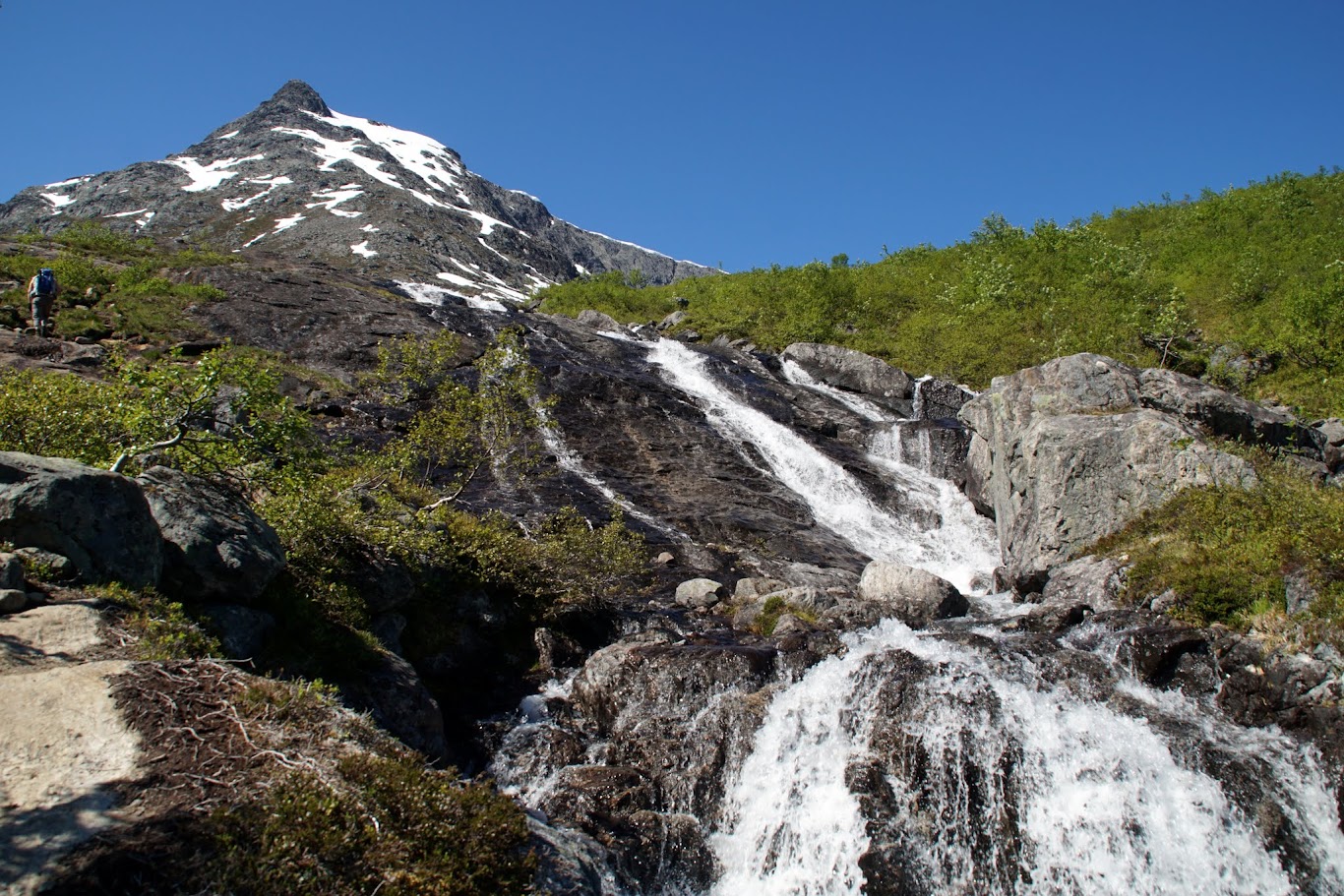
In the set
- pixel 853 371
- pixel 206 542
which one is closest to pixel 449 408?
pixel 206 542

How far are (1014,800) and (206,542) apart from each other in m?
11.0

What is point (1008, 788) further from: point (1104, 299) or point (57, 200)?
point (57, 200)

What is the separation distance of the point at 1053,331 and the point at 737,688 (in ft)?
112

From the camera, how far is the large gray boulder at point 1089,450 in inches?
727

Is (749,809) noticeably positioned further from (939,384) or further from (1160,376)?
(939,384)

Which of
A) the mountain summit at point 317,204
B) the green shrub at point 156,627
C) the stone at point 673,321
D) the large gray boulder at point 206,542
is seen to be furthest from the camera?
the mountain summit at point 317,204

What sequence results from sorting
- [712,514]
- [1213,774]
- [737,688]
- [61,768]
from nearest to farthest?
[61,768]
[1213,774]
[737,688]
[712,514]

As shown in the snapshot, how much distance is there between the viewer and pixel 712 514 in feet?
80.4

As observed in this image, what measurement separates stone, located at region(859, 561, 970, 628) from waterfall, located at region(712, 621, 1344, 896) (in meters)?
4.96

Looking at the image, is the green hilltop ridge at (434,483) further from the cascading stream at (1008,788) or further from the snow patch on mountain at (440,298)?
the snow patch on mountain at (440,298)

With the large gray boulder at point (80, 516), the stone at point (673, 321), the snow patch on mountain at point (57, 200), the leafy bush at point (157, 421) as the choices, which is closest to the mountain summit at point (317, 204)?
the snow patch on mountain at point (57, 200)

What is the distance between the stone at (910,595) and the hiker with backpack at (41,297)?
2839cm

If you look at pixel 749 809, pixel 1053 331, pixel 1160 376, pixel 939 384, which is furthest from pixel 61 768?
pixel 1053 331

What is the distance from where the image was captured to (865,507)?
2728 centimetres
